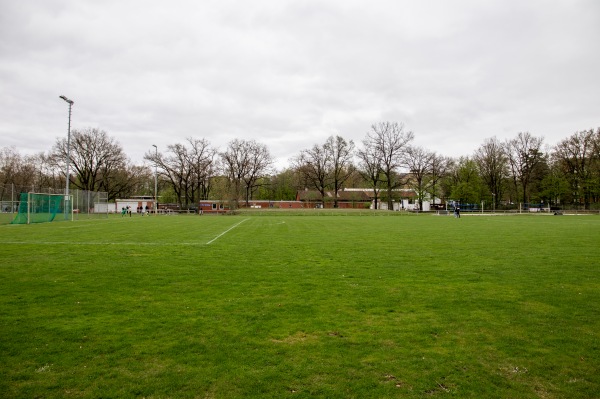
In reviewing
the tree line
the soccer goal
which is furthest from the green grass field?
the tree line

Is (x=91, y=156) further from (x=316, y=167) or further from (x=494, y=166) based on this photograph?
(x=494, y=166)

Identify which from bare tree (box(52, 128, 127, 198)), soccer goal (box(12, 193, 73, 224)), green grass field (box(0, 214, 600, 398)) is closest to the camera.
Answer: green grass field (box(0, 214, 600, 398))

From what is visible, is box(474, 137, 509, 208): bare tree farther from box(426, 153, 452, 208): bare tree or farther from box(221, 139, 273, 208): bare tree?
box(221, 139, 273, 208): bare tree

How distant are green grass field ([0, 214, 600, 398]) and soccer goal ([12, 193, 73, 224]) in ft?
86.8

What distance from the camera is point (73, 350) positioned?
5.04 m

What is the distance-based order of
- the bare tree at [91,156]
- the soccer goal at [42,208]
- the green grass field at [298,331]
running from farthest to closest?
1. the bare tree at [91,156]
2. the soccer goal at [42,208]
3. the green grass field at [298,331]

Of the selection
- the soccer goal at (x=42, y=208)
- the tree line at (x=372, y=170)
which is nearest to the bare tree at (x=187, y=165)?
the tree line at (x=372, y=170)

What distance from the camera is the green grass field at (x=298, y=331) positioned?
4188mm

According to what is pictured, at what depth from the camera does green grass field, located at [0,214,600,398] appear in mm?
4188

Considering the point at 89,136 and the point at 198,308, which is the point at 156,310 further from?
the point at 89,136

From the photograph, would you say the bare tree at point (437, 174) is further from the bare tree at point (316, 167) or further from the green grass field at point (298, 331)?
the green grass field at point (298, 331)

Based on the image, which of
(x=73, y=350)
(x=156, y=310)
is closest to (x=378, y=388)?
(x=73, y=350)

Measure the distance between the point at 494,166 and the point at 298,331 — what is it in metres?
86.0

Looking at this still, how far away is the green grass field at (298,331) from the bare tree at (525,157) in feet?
251
